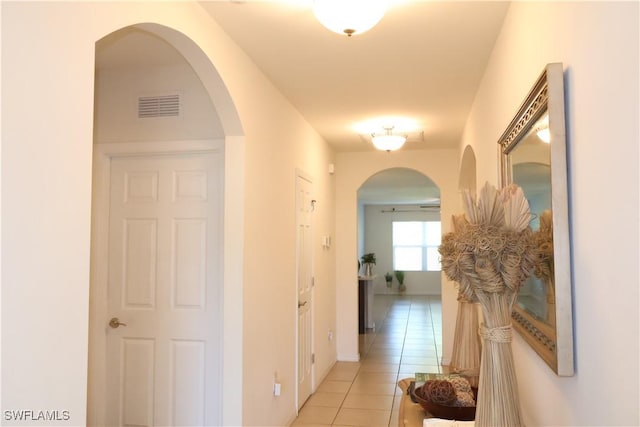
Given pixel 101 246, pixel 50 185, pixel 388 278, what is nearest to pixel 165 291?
pixel 101 246

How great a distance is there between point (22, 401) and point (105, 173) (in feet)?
7.31

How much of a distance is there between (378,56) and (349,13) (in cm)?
97

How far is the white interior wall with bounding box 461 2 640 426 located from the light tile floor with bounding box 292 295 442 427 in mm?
2571

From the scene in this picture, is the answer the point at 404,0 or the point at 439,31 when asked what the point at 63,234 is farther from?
the point at 439,31

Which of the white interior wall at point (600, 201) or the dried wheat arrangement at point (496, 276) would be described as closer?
the white interior wall at point (600, 201)

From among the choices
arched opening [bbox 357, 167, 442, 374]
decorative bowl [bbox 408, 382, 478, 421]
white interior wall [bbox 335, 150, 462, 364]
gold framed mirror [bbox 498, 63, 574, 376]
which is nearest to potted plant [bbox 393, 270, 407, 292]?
arched opening [bbox 357, 167, 442, 374]

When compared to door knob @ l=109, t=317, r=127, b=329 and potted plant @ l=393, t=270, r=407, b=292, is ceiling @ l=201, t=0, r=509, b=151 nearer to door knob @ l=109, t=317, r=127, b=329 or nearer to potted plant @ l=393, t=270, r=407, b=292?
door knob @ l=109, t=317, r=127, b=329

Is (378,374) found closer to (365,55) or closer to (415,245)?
(365,55)

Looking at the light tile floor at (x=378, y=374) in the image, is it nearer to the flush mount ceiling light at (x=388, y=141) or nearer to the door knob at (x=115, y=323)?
the door knob at (x=115, y=323)

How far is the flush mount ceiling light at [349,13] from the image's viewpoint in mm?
1831

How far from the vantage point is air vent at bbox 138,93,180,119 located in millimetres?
3049

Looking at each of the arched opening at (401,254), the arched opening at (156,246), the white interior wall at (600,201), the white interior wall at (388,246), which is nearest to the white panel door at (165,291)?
the arched opening at (156,246)

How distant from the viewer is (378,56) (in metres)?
2.78

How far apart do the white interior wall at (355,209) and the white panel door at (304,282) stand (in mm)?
1364
